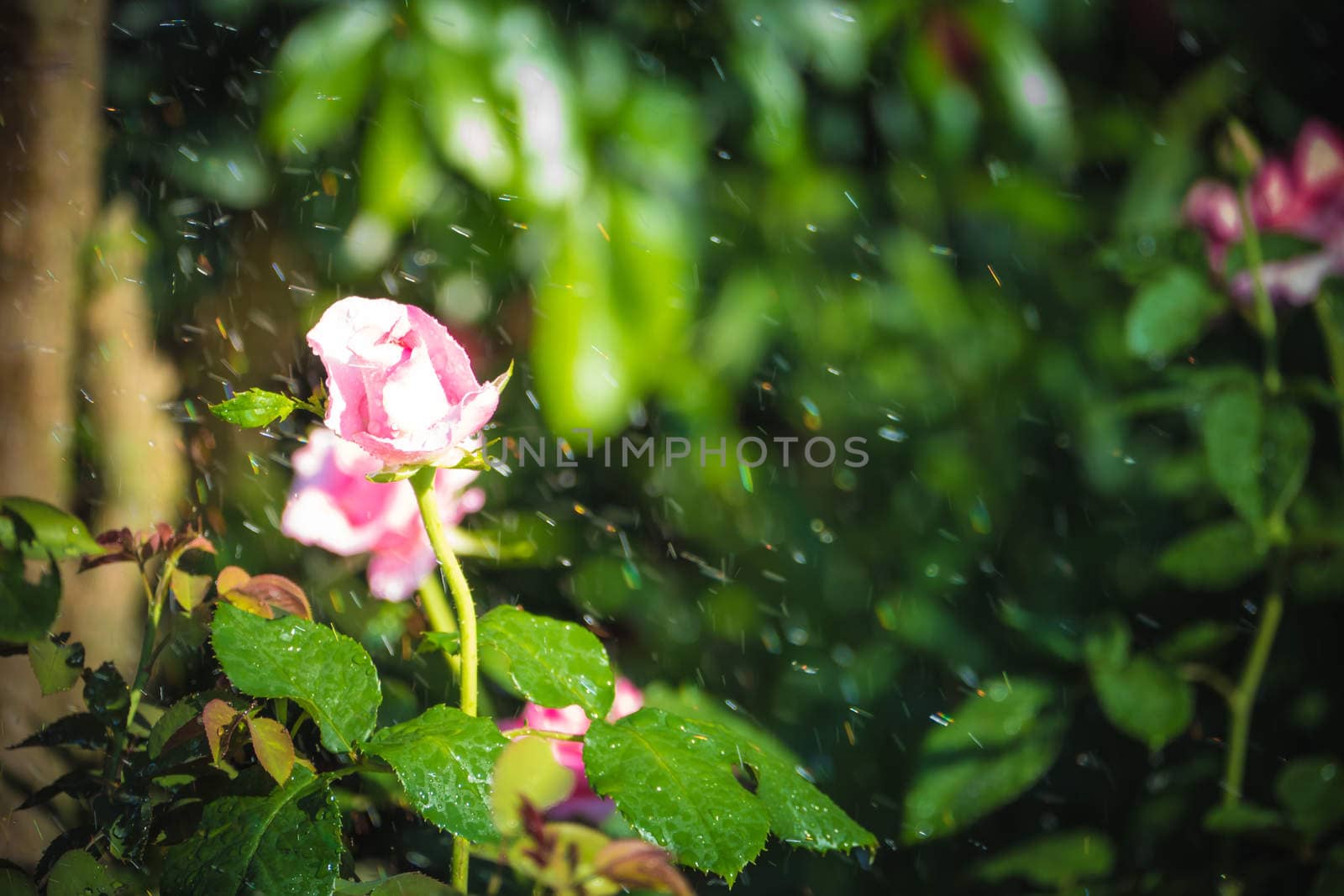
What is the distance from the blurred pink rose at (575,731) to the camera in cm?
43

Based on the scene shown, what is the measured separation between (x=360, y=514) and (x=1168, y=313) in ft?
1.65

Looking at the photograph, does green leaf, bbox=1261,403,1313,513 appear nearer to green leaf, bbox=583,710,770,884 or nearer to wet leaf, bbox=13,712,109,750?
green leaf, bbox=583,710,770,884

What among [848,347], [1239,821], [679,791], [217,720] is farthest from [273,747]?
[848,347]

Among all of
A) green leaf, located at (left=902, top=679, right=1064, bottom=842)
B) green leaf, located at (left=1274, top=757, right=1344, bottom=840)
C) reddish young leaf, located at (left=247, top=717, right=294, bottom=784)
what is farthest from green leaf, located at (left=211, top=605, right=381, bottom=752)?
green leaf, located at (left=1274, top=757, right=1344, bottom=840)

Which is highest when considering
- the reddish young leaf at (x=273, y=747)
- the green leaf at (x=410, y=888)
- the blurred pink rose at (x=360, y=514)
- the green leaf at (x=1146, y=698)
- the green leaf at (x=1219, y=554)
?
the reddish young leaf at (x=273, y=747)

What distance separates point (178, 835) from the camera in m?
0.33

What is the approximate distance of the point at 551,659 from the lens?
35 cm

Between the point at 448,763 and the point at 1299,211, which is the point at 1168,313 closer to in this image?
the point at 1299,211

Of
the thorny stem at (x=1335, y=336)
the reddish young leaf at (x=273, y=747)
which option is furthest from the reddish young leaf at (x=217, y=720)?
the thorny stem at (x=1335, y=336)

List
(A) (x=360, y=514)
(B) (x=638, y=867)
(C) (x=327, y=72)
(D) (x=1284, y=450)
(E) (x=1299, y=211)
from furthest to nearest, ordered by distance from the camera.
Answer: (E) (x=1299, y=211), (C) (x=327, y=72), (D) (x=1284, y=450), (A) (x=360, y=514), (B) (x=638, y=867)

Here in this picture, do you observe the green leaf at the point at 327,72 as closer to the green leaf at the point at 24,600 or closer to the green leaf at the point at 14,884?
the green leaf at the point at 24,600

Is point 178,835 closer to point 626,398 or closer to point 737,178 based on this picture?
point 626,398

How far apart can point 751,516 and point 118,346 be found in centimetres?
56

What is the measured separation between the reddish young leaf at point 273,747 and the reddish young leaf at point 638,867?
0.32ft
